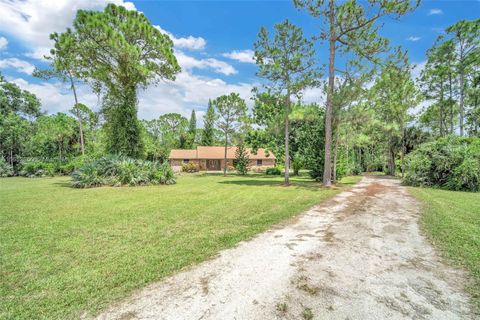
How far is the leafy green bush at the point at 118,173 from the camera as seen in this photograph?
39.9 feet

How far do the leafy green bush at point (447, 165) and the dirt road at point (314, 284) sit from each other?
33.7 ft

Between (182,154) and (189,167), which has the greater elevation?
(182,154)

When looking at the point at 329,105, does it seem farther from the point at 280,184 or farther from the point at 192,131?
the point at 192,131

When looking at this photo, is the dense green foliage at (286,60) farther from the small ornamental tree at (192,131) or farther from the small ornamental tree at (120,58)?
the small ornamental tree at (192,131)

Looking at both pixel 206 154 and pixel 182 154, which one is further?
pixel 206 154

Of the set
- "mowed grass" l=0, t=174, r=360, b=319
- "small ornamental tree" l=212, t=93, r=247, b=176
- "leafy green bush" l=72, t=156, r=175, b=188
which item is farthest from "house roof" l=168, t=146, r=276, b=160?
"mowed grass" l=0, t=174, r=360, b=319

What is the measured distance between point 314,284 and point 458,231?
13.3ft

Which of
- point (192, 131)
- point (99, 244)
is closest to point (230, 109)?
point (99, 244)

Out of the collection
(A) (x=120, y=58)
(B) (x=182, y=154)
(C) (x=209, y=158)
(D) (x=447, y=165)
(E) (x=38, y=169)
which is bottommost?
(E) (x=38, y=169)

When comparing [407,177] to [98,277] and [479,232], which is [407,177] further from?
[98,277]

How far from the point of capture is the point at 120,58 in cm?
1336

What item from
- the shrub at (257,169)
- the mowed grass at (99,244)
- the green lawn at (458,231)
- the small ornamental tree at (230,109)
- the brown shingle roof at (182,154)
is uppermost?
the small ornamental tree at (230,109)

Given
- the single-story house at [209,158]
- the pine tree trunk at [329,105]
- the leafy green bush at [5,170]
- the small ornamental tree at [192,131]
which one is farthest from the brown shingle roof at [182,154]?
the pine tree trunk at [329,105]

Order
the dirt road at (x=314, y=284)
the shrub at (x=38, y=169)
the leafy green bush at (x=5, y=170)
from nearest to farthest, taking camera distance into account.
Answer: the dirt road at (x=314, y=284)
the shrub at (x=38, y=169)
the leafy green bush at (x=5, y=170)
